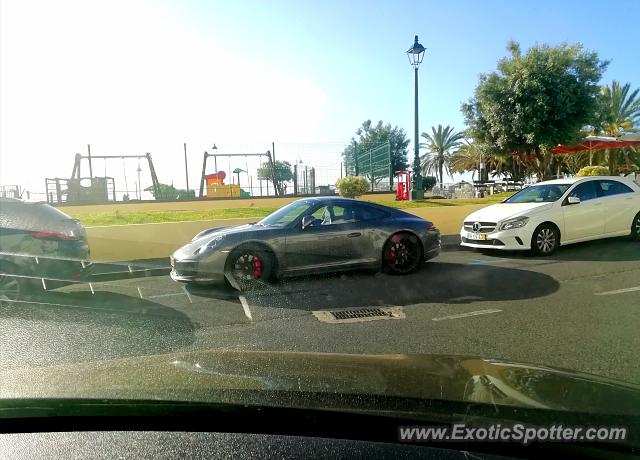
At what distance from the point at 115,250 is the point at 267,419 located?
9047 millimetres

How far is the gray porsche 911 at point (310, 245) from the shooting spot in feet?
23.8

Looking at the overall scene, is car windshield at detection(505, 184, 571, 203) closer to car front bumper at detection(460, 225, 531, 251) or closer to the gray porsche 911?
car front bumper at detection(460, 225, 531, 251)

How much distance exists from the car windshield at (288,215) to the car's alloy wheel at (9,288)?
3.46 meters

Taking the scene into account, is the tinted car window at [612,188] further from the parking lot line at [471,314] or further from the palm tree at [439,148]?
the palm tree at [439,148]

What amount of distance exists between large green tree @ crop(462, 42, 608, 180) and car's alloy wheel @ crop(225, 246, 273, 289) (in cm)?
1385

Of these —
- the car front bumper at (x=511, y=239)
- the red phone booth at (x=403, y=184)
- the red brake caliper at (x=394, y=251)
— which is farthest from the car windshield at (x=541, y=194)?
the red phone booth at (x=403, y=184)

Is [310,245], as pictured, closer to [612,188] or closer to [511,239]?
[511,239]

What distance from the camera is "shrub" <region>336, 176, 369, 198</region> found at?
685 inches

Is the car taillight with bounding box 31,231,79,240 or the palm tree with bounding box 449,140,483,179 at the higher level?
the palm tree with bounding box 449,140,483,179

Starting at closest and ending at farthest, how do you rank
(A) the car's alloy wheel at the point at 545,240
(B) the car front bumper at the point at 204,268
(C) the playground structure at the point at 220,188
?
(B) the car front bumper at the point at 204,268 → (A) the car's alloy wheel at the point at 545,240 → (C) the playground structure at the point at 220,188

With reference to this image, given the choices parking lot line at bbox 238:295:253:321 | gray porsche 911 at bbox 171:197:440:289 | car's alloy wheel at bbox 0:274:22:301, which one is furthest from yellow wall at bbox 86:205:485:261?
parking lot line at bbox 238:295:253:321

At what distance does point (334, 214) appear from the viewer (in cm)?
809

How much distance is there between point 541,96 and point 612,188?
786cm

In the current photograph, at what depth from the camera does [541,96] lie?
17.5 m
